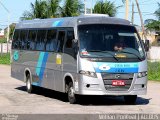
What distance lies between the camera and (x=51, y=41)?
18.1 m

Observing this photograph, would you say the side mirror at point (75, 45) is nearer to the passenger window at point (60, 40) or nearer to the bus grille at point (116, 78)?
the bus grille at point (116, 78)

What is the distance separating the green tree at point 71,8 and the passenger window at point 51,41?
4028 centimetres

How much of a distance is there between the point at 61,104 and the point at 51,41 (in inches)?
116

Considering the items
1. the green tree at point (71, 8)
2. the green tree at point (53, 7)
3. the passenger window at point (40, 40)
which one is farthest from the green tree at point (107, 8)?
the passenger window at point (40, 40)

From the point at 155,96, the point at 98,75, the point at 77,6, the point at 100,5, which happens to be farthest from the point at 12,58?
the point at 77,6

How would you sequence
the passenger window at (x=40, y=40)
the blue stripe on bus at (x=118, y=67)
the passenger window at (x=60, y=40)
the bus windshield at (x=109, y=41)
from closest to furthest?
the blue stripe on bus at (x=118, y=67) → the bus windshield at (x=109, y=41) → the passenger window at (x=60, y=40) → the passenger window at (x=40, y=40)

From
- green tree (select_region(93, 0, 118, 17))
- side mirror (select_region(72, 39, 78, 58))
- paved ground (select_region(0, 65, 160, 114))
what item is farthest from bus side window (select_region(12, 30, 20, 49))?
green tree (select_region(93, 0, 118, 17))

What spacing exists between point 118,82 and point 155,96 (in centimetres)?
423

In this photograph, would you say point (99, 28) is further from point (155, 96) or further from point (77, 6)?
point (77, 6)

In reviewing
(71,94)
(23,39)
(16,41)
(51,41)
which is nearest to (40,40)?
(51,41)

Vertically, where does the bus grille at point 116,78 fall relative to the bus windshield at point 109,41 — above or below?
below

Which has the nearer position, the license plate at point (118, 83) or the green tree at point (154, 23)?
the license plate at point (118, 83)

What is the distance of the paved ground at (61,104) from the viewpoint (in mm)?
14159

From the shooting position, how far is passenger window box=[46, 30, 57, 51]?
700 inches
